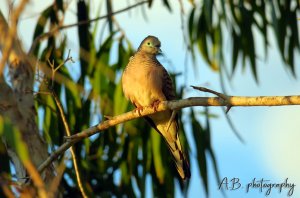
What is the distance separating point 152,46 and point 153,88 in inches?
16.9

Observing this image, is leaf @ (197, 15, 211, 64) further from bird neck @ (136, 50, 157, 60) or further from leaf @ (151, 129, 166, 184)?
bird neck @ (136, 50, 157, 60)

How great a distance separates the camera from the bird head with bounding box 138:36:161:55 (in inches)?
187

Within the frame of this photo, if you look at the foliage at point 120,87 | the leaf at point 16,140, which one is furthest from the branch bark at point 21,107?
the leaf at point 16,140

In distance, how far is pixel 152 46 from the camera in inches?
188

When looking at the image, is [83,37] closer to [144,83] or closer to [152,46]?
[152,46]

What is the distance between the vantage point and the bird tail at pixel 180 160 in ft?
14.1

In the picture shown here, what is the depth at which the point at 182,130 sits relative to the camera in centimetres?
560

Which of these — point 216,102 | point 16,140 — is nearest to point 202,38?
point 216,102

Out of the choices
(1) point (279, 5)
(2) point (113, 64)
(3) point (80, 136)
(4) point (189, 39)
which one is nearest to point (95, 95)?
(2) point (113, 64)

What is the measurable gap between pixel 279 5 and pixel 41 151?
7.17 feet

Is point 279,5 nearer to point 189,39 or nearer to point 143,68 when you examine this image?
point 189,39

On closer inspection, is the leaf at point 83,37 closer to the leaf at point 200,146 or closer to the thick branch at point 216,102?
the leaf at point 200,146

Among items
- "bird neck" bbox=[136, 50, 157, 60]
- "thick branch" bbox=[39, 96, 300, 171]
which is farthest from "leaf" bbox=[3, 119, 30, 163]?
"bird neck" bbox=[136, 50, 157, 60]

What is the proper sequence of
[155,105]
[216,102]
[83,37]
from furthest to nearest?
[83,37]
[155,105]
[216,102]
